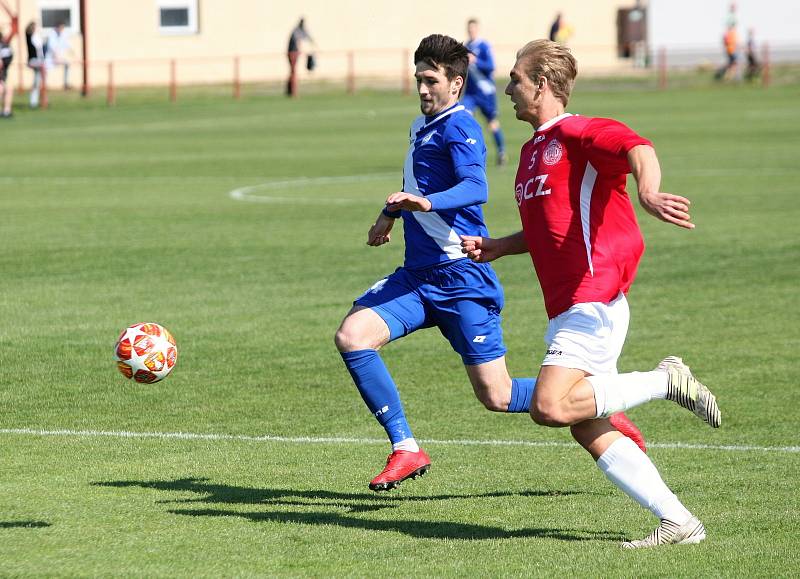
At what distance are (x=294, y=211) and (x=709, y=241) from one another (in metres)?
6.07

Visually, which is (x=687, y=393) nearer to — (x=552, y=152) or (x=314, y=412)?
(x=552, y=152)

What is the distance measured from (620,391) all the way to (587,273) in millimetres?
499

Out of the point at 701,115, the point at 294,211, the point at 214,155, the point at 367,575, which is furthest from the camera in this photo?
the point at 701,115

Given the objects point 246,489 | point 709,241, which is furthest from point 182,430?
point 709,241

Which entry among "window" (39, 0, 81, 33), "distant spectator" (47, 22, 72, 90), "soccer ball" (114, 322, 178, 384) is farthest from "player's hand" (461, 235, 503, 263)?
"window" (39, 0, 81, 33)

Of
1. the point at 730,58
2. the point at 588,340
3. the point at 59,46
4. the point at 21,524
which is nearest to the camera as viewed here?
the point at 588,340

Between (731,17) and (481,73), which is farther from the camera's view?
(731,17)

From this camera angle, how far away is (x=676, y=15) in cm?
6638

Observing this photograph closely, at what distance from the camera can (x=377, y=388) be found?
24.6 feet

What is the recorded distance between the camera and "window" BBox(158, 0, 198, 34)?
55812 mm

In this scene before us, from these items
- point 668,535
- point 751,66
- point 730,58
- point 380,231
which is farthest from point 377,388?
point 751,66

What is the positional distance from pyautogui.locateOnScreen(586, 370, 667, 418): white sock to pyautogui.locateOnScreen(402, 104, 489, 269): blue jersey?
1459 millimetres

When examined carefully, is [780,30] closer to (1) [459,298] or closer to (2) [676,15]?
(2) [676,15]

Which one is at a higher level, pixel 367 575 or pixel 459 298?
pixel 459 298
